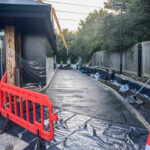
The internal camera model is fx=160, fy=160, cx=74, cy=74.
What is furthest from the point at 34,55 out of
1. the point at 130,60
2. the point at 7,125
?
the point at 130,60

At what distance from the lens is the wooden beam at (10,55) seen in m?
6.78

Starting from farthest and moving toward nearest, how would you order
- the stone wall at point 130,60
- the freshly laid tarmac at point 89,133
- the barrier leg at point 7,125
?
the stone wall at point 130,60 < the barrier leg at point 7,125 < the freshly laid tarmac at point 89,133

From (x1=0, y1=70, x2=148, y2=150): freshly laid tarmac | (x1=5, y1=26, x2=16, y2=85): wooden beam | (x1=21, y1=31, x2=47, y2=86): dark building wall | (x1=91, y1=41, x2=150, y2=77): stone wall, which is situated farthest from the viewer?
(x1=91, y1=41, x2=150, y2=77): stone wall

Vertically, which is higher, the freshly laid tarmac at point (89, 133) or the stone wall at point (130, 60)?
the stone wall at point (130, 60)

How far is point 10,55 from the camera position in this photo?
6922 millimetres

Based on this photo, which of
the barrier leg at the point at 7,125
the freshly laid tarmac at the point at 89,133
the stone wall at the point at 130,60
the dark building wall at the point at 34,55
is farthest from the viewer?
the stone wall at the point at 130,60

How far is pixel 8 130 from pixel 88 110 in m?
2.60

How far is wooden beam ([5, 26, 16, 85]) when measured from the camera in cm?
678

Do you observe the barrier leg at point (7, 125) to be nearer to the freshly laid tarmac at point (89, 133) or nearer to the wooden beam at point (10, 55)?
the freshly laid tarmac at point (89, 133)

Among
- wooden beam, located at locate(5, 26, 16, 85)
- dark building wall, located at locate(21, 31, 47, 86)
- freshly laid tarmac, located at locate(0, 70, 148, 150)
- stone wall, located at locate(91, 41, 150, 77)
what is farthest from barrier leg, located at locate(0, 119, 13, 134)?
stone wall, located at locate(91, 41, 150, 77)

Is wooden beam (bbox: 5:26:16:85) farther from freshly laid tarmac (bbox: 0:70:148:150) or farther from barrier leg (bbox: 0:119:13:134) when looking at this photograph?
barrier leg (bbox: 0:119:13:134)

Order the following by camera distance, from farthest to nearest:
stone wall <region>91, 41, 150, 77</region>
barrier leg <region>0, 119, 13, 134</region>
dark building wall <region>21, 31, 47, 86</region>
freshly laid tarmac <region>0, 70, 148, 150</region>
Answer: stone wall <region>91, 41, 150, 77</region> → dark building wall <region>21, 31, 47, 86</region> → barrier leg <region>0, 119, 13, 134</region> → freshly laid tarmac <region>0, 70, 148, 150</region>

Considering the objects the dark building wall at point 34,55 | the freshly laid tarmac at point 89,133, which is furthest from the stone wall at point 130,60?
the dark building wall at point 34,55

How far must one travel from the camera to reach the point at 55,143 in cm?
334
